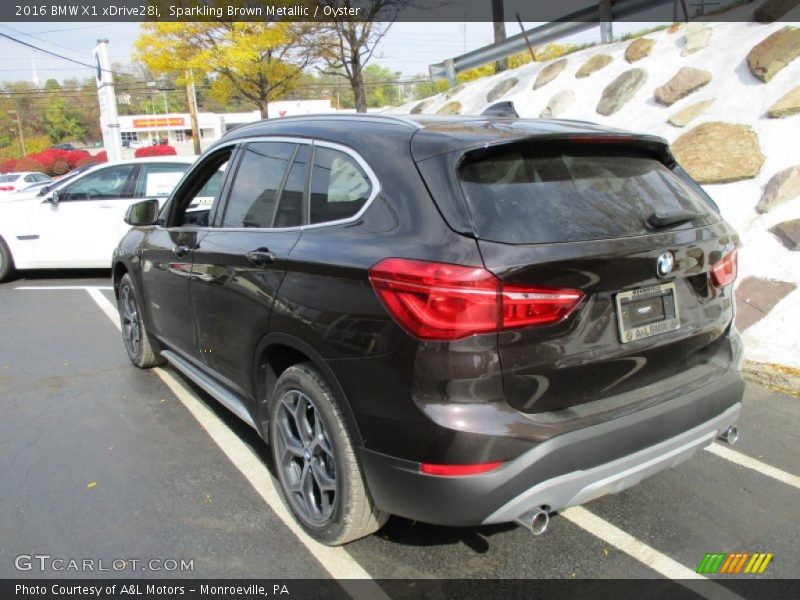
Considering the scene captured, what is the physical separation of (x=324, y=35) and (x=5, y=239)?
10258 millimetres

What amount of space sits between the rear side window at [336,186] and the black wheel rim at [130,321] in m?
2.77

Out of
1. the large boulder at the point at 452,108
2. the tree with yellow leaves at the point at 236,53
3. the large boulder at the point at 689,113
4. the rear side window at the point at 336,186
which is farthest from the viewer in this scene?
the tree with yellow leaves at the point at 236,53

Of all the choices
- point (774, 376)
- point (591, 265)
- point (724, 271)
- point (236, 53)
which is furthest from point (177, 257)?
point (236, 53)

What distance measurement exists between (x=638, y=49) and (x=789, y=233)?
216 inches

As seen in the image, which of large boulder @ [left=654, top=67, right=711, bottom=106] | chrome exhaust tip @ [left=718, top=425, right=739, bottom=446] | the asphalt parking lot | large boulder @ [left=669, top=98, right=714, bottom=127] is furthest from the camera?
large boulder @ [left=654, top=67, right=711, bottom=106]

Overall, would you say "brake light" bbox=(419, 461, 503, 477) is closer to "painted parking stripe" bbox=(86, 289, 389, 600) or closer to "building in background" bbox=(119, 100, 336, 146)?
"painted parking stripe" bbox=(86, 289, 389, 600)

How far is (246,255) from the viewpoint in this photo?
124 inches

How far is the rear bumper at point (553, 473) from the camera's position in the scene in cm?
225

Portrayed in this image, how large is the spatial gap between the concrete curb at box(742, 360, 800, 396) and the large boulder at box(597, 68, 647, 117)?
5.67 metres

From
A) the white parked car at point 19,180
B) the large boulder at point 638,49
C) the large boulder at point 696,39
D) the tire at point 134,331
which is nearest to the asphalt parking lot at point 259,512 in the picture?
the tire at point 134,331

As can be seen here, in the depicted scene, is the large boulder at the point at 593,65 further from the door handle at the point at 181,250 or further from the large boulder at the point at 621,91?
the door handle at the point at 181,250

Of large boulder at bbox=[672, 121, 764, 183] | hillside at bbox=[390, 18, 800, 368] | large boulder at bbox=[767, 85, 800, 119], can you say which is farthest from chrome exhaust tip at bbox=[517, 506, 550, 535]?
large boulder at bbox=[767, 85, 800, 119]

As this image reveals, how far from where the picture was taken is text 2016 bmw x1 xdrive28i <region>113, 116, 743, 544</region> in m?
2.24

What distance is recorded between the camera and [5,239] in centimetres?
933
